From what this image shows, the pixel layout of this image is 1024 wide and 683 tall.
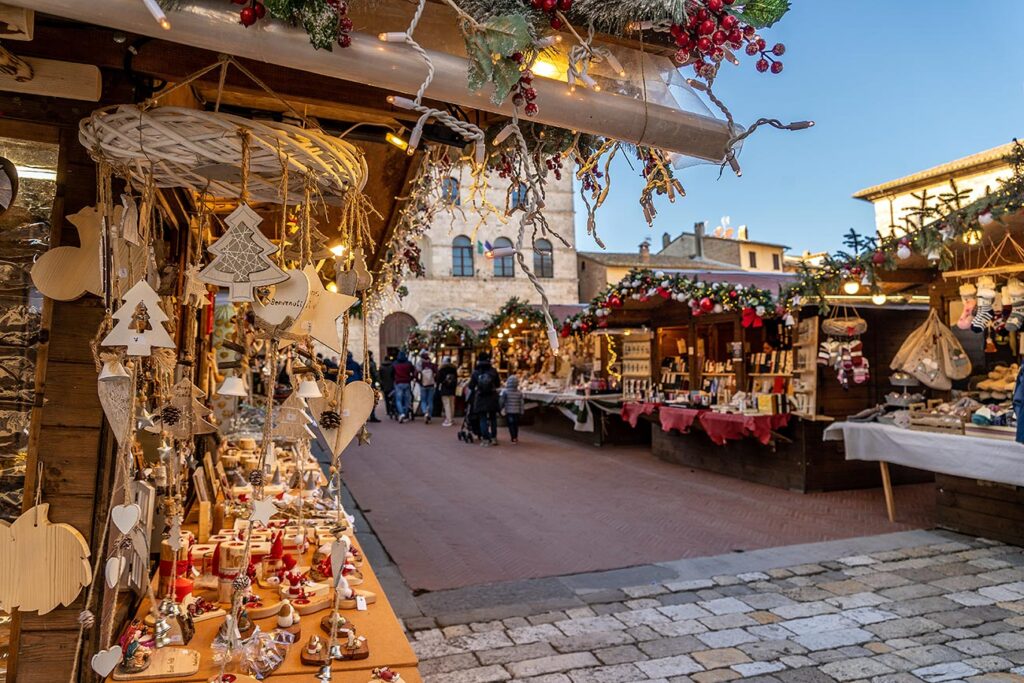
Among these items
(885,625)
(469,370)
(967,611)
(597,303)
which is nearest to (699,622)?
(885,625)

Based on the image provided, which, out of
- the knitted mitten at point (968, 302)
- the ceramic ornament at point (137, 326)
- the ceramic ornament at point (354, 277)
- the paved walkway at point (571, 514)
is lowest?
the paved walkway at point (571, 514)

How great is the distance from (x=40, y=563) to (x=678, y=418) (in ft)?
29.2

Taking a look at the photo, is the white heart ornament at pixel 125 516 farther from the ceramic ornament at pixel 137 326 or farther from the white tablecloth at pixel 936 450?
the white tablecloth at pixel 936 450

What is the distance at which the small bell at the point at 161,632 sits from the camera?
2010 millimetres

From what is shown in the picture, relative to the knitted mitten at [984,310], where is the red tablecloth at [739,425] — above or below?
below

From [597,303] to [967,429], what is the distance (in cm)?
604

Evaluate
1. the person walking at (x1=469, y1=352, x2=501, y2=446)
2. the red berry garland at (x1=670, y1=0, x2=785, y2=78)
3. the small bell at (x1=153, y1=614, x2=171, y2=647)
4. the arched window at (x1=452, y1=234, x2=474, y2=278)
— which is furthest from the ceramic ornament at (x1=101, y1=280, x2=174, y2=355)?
the arched window at (x1=452, y1=234, x2=474, y2=278)

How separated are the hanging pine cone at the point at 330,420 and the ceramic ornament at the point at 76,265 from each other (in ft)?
2.13

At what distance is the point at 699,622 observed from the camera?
3969mm

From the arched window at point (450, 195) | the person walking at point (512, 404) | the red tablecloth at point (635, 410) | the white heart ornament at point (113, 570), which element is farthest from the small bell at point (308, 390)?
the person walking at point (512, 404)

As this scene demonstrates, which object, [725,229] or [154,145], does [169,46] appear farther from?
[725,229]

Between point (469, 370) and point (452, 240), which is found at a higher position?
point (452, 240)

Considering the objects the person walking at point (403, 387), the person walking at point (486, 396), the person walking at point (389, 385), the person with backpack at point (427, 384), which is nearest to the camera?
the person walking at point (486, 396)

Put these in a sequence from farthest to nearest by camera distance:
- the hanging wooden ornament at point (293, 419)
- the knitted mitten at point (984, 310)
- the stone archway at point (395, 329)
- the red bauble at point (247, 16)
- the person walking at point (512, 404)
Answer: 1. the stone archway at point (395, 329)
2. the person walking at point (512, 404)
3. the knitted mitten at point (984, 310)
4. the hanging wooden ornament at point (293, 419)
5. the red bauble at point (247, 16)
